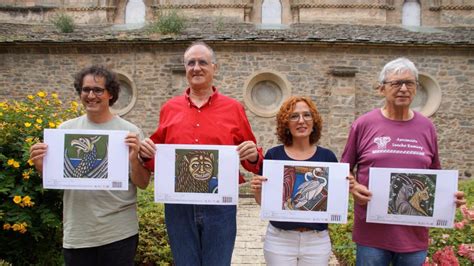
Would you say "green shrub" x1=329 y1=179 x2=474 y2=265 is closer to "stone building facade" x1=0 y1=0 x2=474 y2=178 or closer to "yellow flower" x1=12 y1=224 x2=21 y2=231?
"yellow flower" x1=12 y1=224 x2=21 y2=231

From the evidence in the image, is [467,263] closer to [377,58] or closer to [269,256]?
[269,256]

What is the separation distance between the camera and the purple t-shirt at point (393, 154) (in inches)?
126

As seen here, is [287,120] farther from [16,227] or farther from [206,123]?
[16,227]

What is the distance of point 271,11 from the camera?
54.0 ft

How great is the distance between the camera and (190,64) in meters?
3.27

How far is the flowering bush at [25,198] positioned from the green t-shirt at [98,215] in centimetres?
159

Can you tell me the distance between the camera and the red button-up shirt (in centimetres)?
330

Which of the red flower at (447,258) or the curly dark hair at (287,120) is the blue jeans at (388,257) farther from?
the curly dark hair at (287,120)

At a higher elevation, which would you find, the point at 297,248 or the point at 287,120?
the point at 287,120

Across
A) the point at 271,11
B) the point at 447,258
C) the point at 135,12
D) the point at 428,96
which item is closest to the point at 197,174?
the point at 447,258

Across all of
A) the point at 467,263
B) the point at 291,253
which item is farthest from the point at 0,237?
the point at 467,263

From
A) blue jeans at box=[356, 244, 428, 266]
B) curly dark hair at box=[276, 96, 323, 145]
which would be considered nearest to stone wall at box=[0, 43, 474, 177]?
curly dark hair at box=[276, 96, 323, 145]

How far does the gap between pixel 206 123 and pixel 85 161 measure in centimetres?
105

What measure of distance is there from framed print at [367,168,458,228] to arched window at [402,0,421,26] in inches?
581
